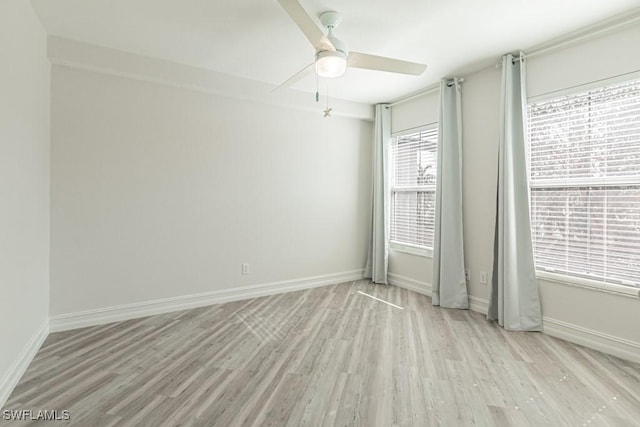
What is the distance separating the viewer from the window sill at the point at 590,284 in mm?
2551

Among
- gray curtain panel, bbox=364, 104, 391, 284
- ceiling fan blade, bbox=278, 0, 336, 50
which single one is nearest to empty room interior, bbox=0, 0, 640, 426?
ceiling fan blade, bbox=278, 0, 336, 50

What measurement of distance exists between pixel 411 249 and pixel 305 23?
332cm

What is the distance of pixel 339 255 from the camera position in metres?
4.86

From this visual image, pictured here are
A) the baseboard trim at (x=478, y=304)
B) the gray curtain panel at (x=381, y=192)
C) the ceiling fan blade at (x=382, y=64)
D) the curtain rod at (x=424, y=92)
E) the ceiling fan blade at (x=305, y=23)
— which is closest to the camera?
the ceiling fan blade at (x=305, y=23)

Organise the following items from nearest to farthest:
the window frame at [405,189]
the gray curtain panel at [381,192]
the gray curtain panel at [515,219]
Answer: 1. the gray curtain panel at [515,219]
2. the window frame at [405,189]
3. the gray curtain panel at [381,192]

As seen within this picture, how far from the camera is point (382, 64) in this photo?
8.48ft

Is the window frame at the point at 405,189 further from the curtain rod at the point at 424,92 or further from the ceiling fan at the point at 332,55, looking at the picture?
the ceiling fan at the point at 332,55

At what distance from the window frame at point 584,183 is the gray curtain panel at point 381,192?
196 cm

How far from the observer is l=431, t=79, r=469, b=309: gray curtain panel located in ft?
12.4

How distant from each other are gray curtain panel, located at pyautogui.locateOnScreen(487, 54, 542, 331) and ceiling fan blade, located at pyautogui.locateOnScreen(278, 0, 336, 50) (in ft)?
6.38

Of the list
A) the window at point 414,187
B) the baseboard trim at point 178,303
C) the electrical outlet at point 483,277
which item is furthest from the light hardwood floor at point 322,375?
the window at point 414,187

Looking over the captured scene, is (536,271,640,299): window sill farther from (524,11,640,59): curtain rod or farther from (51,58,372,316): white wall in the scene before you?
(51,58,372,316): white wall
